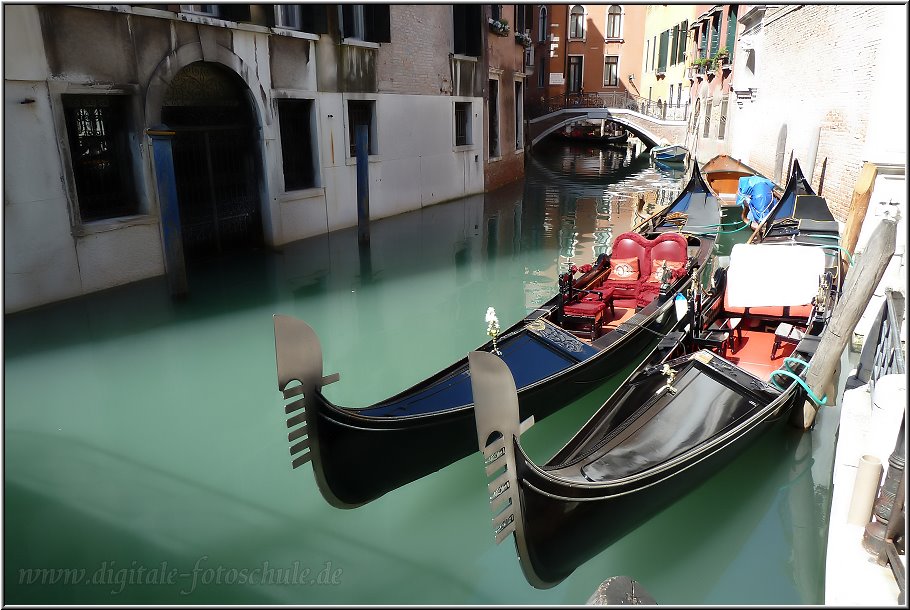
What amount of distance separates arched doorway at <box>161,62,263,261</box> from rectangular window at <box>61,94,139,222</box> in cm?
54

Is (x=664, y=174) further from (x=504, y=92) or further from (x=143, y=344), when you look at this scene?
(x=143, y=344)

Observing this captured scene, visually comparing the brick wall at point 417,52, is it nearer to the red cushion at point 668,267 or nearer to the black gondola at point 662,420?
the red cushion at point 668,267

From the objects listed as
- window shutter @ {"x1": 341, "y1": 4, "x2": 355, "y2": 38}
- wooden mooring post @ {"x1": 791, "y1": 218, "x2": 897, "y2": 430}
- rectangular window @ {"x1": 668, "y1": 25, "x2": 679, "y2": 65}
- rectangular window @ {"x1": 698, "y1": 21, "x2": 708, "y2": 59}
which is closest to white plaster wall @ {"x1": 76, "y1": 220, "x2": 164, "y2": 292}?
window shutter @ {"x1": 341, "y1": 4, "x2": 355, "y2": 38}

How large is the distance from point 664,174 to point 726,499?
43.5 ft

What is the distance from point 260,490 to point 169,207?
293 centimetres

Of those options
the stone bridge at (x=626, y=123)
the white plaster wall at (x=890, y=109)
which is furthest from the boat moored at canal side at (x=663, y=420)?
the stone bridge at (x=626, y=123)

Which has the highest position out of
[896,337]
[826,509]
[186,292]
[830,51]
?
[830,51]

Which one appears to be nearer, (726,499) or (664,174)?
(726,499)

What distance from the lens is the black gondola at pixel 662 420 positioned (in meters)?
1.93

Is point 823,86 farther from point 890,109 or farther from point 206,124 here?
point 206,124

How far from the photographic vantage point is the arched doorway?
20.5 feet

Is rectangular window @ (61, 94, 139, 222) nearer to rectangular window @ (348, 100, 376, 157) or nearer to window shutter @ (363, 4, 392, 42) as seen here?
rectangular window @ (348, 100, 376, 157)

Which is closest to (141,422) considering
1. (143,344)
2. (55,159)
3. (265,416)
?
(265,416)

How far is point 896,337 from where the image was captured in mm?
2389
